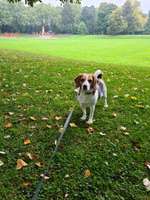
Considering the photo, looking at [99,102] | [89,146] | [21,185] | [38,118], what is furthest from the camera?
[99,102]

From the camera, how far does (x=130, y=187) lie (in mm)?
4402

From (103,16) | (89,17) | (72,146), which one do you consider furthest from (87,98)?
(89,17)

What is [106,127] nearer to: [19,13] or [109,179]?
[109,179]

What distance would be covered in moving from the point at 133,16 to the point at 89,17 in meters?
15.9

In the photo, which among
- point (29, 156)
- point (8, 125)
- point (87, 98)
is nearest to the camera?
point (29, 156)

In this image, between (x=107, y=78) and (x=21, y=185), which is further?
(x=107, y=78)

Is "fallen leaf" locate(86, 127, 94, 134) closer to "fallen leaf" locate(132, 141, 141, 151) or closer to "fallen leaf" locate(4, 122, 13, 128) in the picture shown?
"fallen leaf" locate(132, 141, 141, 151)

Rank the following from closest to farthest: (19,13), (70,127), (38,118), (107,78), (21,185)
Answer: (21,185) < (70,127) < (38,118) < (107,78) < (19,13)

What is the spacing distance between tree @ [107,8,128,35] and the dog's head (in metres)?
83.4

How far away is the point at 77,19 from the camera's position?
10000 cm

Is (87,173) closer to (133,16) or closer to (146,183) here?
(146,183)

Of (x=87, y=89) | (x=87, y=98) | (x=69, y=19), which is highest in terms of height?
(x=87, y=89)

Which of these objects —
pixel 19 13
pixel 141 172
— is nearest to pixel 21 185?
pixel 141 172

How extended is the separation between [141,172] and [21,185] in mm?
1539
